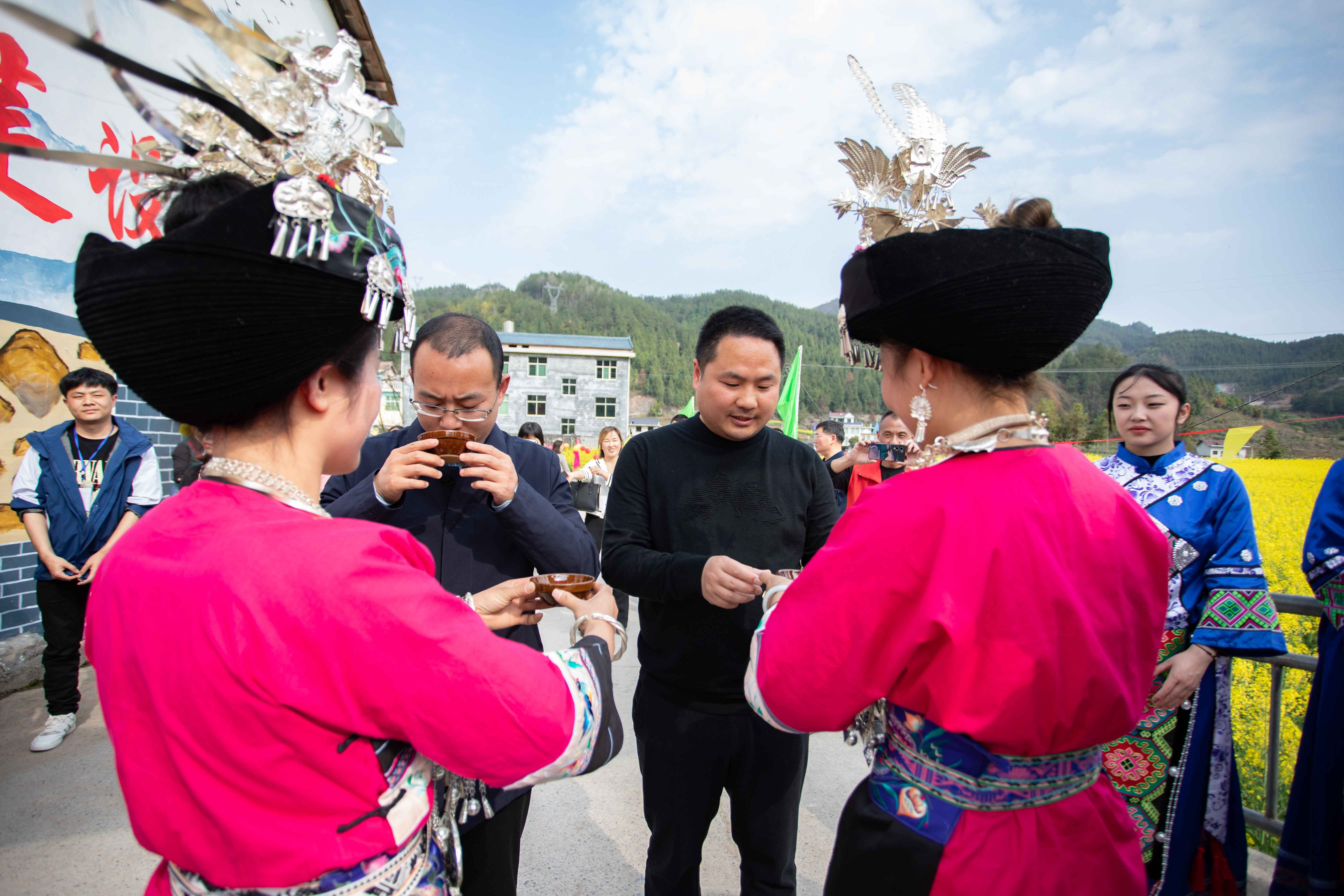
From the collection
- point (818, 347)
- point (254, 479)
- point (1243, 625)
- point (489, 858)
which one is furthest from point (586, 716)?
point (818, 347)

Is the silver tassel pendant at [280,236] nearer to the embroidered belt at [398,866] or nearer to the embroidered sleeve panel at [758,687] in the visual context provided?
the embroidered belt at [398,866]

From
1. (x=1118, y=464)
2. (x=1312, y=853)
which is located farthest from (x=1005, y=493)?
(x=1312, y=853)

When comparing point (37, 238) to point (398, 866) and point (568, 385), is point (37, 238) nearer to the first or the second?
point (398, 866)

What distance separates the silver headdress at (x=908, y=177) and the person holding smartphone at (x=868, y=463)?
1.99m

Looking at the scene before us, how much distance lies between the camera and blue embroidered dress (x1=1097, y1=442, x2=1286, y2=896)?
2.51 m

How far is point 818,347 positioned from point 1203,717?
294ft

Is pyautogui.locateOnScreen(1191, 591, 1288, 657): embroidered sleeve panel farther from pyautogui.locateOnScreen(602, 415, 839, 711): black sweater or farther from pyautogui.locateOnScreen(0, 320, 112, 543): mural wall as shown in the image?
pyautogui.locateOnScreen(0, 320, 112, 543): mural wall

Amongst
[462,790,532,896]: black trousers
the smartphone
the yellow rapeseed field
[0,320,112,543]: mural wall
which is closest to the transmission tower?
[0,320,112,543]: mural wall

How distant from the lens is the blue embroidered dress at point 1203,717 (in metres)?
2.51

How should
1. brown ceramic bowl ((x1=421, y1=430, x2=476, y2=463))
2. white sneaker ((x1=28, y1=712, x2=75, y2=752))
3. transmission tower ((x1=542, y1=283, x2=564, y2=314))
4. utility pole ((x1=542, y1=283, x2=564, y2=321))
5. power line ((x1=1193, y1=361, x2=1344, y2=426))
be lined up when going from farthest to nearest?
utility pole ((x1=542, y1=283, x2=564, y2=321)) < transmission tower ((x1=542, y1=283, x2=564, y2=314)) < power line ((x1=1193, y1=361, x2=1344, y2=426)) < white sneaker ((x1=28, y1=712, x2=75, y2=752)) < brown ceramic bowl ((x1=421, y1=430, x2=476, y2=463))

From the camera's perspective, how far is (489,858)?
5.88 feet

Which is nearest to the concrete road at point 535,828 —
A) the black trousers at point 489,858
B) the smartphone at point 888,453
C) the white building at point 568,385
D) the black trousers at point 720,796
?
the black trousers at point 720,796

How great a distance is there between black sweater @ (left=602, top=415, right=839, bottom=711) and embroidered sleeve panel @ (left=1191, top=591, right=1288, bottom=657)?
5.06 ft

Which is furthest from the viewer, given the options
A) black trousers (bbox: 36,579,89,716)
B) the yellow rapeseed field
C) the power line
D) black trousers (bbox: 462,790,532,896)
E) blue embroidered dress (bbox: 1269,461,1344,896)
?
the power line
